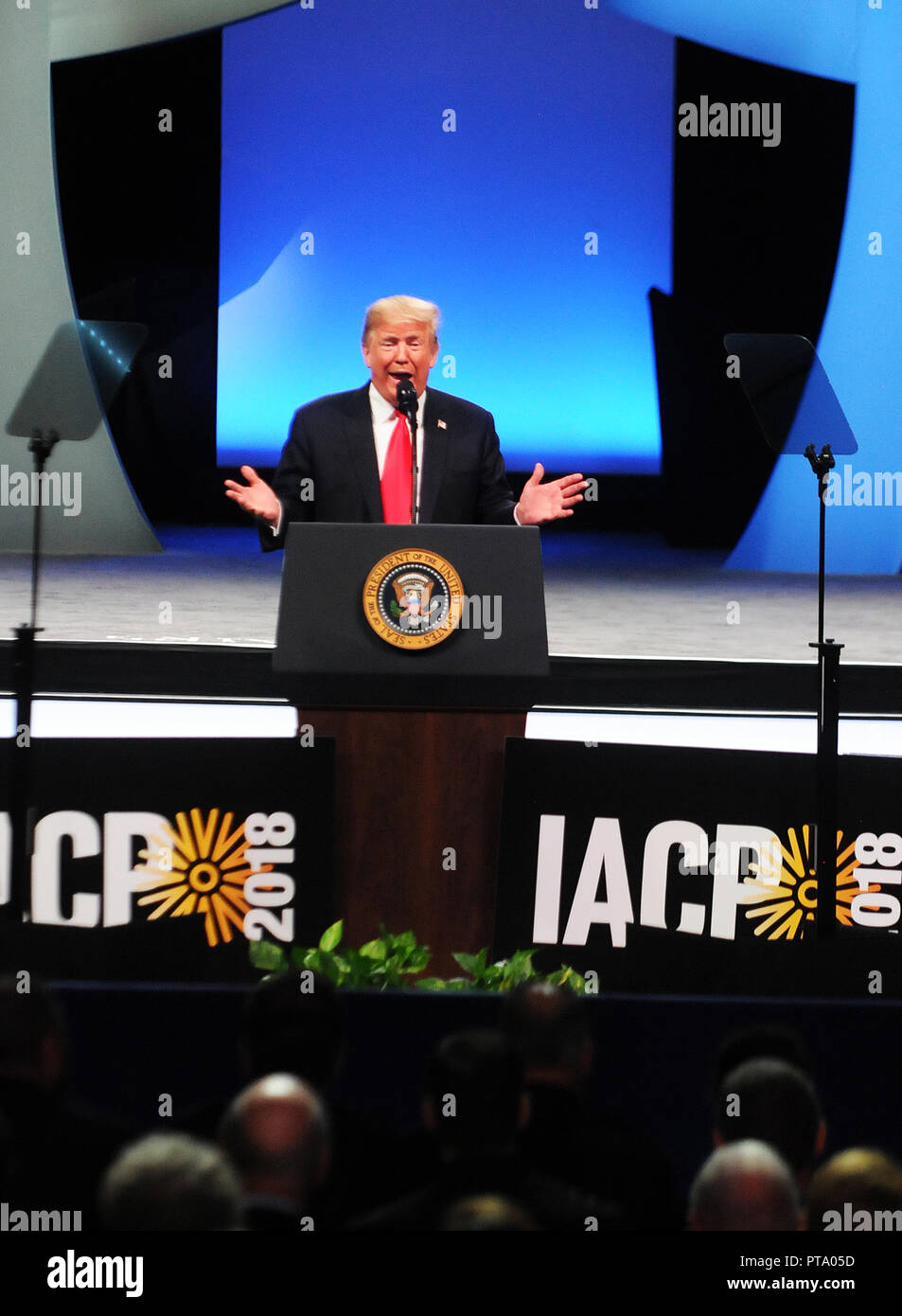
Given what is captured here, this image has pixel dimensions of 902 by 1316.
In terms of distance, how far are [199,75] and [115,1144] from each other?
980cm

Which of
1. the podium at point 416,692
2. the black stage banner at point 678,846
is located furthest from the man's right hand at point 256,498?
the black stage banner at point 678,846

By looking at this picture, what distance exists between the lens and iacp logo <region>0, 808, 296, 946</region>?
11.7 ft

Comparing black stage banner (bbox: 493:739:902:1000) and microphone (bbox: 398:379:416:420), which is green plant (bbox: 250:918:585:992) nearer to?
black stage banner (bbox: 493:739:902:1000)

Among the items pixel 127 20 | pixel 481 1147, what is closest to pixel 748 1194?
pixel 481 1147

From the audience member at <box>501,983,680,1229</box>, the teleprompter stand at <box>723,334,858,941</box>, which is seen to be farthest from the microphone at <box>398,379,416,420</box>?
the audience member at <box>501,983,680,1229</box>

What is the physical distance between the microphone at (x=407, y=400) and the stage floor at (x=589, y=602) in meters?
2.85

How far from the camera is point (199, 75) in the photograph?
34.3ft

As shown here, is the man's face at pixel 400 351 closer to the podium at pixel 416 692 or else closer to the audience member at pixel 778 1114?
the podium at pixel 416 692

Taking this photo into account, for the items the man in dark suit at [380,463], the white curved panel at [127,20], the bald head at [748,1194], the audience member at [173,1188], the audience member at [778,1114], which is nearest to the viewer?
the audience member at [173,1188]

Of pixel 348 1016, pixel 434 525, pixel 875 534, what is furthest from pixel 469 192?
pixel 348 1016

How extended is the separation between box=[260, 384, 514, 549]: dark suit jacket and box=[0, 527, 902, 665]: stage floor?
7.73ft

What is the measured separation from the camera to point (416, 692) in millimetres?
3547

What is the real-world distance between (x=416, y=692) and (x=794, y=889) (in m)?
0.97

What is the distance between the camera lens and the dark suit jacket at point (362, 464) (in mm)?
3998
